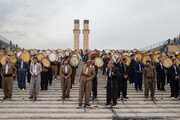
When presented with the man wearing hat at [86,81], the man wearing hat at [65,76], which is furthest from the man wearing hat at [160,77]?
the man wearing hat at [65,76]

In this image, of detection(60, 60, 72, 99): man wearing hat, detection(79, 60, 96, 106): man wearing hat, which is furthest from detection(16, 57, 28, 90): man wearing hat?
detection(79, 60, 96, 106): man wearing hat

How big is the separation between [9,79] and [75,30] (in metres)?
44.3

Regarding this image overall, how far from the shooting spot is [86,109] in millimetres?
7746

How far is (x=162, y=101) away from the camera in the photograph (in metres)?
9.05

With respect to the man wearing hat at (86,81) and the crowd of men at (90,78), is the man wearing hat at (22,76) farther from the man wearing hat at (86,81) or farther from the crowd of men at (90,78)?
the man wearing hat at (86,81)

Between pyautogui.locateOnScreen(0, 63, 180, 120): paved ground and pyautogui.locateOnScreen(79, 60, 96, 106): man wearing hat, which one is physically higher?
pyautogui.locateOnScreen(79, 60, 96, 106): man wearing hat

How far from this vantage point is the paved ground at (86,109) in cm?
702

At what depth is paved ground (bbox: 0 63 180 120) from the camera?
702 centimetres

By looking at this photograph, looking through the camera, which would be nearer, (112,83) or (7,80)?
(112,83)

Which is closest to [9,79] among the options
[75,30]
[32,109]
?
[32,109]

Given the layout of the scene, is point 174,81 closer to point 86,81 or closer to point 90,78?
point 90,78

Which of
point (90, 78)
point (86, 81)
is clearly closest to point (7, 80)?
point (86, 81)

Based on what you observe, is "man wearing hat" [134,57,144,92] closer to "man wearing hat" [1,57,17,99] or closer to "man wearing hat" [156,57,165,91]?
"man wearing hat" [156,57,165,91]

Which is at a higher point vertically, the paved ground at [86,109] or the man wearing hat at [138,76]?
the man wearing hat at [138,76]
